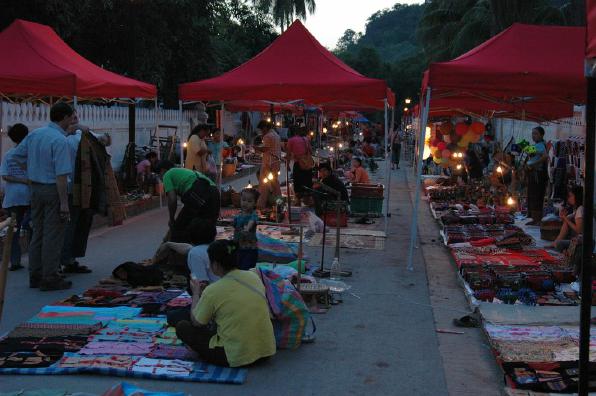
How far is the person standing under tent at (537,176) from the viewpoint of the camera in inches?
543

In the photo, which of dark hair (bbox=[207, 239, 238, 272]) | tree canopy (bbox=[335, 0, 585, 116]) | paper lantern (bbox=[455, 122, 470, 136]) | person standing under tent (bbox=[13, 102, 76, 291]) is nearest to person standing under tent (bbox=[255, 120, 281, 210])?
paper lantern (bbox=[455, 122, 470, 136])

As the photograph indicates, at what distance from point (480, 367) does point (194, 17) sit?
72.8 ft

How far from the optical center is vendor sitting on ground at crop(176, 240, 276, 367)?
5496 millimetres

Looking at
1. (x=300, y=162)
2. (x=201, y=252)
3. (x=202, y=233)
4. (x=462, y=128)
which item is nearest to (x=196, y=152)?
(x=300, y=162)

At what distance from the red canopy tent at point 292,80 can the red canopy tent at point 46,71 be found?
4.51 ft

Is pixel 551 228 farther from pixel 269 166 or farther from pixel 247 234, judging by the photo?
pixel 269 166

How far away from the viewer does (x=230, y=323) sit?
218 inches

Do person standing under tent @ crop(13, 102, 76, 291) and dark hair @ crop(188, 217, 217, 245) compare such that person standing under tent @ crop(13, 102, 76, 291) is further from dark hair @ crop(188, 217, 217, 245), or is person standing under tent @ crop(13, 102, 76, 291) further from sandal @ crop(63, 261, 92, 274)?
dark hair @ crop(188, 217, 217, 245)

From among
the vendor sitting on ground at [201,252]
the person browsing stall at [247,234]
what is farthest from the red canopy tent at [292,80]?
the vendor sitting on ground at [201,252]

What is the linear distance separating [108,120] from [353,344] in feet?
46.9

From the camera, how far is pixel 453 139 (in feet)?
65.5

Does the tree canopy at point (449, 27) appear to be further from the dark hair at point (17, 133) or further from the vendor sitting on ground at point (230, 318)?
the vendor sitting on ground at point (230, 318)

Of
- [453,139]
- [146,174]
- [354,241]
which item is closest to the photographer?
[354,241]

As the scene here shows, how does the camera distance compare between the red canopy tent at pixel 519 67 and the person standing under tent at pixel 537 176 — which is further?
the person standing under tent at pixel 537 176
